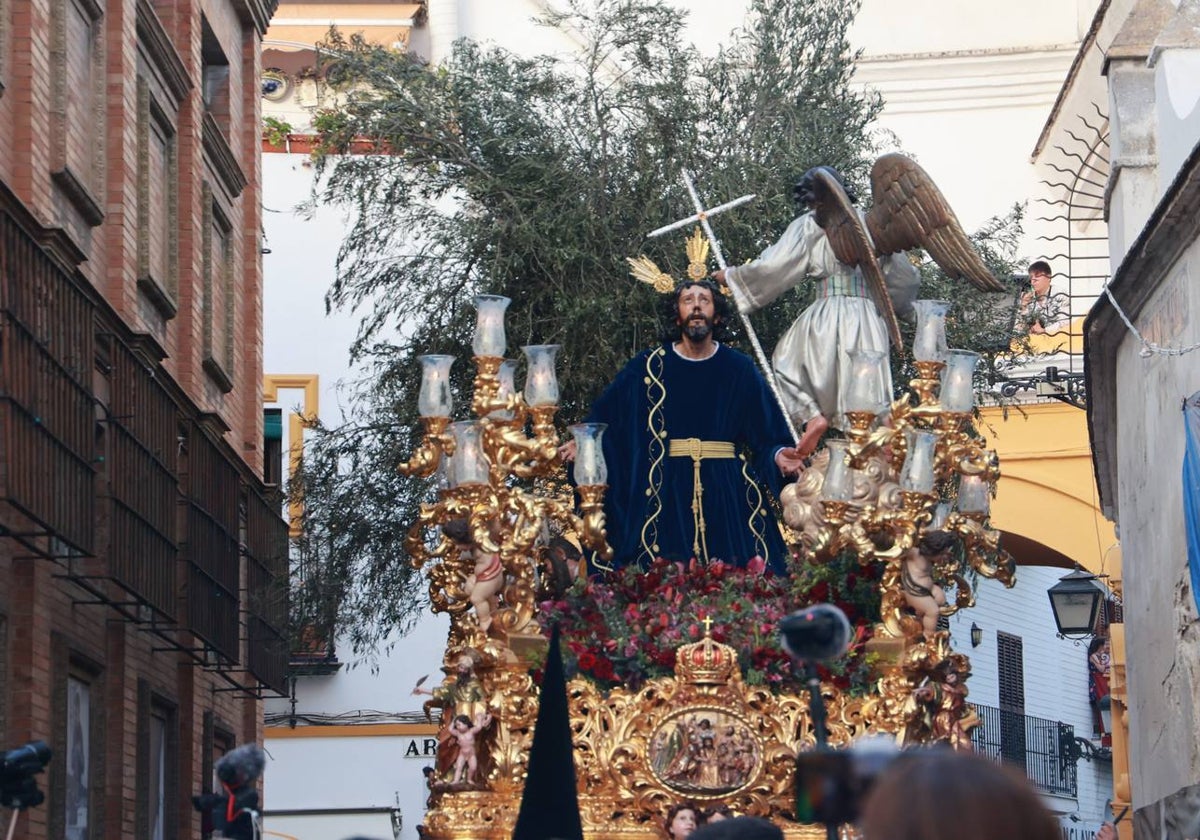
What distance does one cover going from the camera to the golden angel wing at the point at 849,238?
36.0 ft

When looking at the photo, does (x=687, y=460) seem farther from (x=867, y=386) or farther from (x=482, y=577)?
(x=482, y=577)

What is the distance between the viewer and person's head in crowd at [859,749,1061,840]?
2928 millimetres

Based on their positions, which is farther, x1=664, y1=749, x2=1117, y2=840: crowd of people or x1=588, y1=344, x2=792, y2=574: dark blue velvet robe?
x1=588, y1=344, x2=792, y2=574: dark blue velvet robe

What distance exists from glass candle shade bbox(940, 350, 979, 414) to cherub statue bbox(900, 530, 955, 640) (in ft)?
1.99

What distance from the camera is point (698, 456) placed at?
11109mm

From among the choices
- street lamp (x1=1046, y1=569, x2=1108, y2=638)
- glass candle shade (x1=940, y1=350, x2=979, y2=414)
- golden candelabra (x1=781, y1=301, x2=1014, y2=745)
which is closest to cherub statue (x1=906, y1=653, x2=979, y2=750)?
golden candelabra (x1=781, y1=301, x2=1014, y2=745)

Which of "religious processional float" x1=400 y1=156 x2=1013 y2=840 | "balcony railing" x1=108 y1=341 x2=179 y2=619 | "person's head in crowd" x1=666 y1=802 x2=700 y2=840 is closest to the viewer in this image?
"person's head in crowd" x1=666 y1=802 x2=700 y2=840

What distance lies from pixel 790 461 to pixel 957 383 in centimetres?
103

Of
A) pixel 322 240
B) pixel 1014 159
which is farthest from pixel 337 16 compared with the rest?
pixel 1014 159

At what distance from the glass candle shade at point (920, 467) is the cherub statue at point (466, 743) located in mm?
2069

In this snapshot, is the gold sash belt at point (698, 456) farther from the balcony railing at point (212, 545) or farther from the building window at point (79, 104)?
the balcony railing at point (212, 545)

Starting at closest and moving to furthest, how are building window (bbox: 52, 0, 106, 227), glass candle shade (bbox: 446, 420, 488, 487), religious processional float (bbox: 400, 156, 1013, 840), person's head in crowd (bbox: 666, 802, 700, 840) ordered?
1. person's head in crowd (bbox: 666, 802, 700, 840)
2. religious processional float (bbox: 400, 156, 1013, 840)
3. glass candle shade (bbox: 446, 420, 488, 487)
4. building window (bbox: 52, 0, 106, 227)

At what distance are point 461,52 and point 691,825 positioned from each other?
8.77 m

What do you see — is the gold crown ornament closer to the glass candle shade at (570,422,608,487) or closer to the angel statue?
the angel statue
